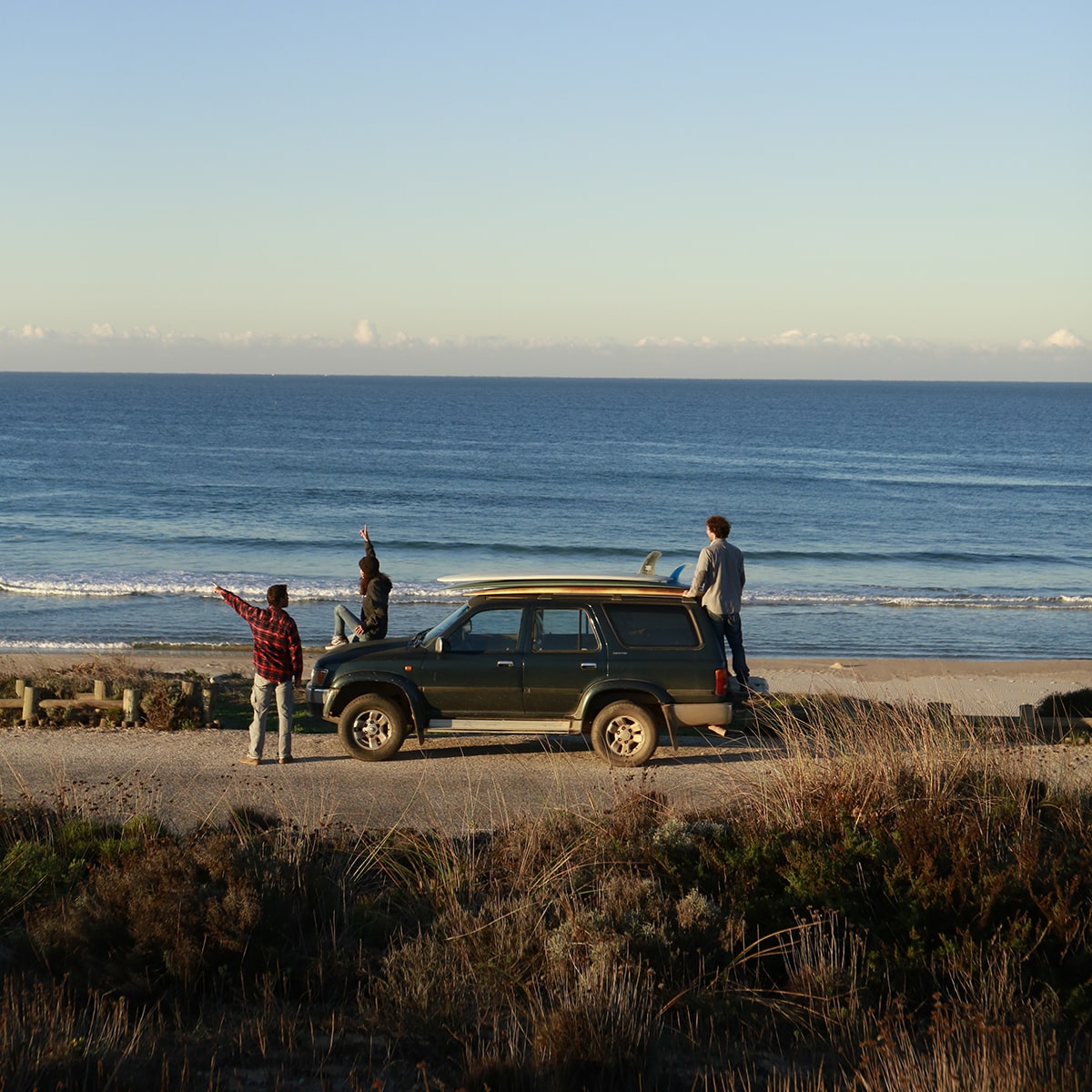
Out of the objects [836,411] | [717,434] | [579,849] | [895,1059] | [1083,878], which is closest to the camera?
[895,1059]

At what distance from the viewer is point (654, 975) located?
602 centimetres

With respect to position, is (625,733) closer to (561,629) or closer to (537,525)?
(561,629)

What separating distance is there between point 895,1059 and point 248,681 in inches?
526

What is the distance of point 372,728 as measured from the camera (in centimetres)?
1165

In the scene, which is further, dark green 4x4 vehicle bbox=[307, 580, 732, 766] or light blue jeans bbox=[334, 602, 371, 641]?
light blue jeans bbox=[334, 602, 371, 641]

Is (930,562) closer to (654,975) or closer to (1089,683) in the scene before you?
(1089,683)

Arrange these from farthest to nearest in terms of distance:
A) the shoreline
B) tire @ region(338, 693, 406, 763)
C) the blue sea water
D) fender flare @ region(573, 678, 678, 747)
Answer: the blue sea water, the shoreline, tire @ region(338, 693, 406, 763), fender flare @ region(573, 678, 678, 747)

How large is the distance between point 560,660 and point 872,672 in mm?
11410

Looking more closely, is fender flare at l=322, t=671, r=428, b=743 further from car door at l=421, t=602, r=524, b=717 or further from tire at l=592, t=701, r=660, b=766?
tire at l=592, t=701, r=660, b=766

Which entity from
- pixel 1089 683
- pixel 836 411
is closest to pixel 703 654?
pixel 1089 683

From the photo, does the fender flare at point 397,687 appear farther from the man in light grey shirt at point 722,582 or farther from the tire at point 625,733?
the man in light grey shirt at point 722,582

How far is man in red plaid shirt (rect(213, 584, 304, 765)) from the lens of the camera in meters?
11.4

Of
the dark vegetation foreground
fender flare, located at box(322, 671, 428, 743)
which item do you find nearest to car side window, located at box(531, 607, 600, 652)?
fender flare, located at box(322, 671, 428, 743)

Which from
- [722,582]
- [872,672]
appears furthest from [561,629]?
[872,672]
